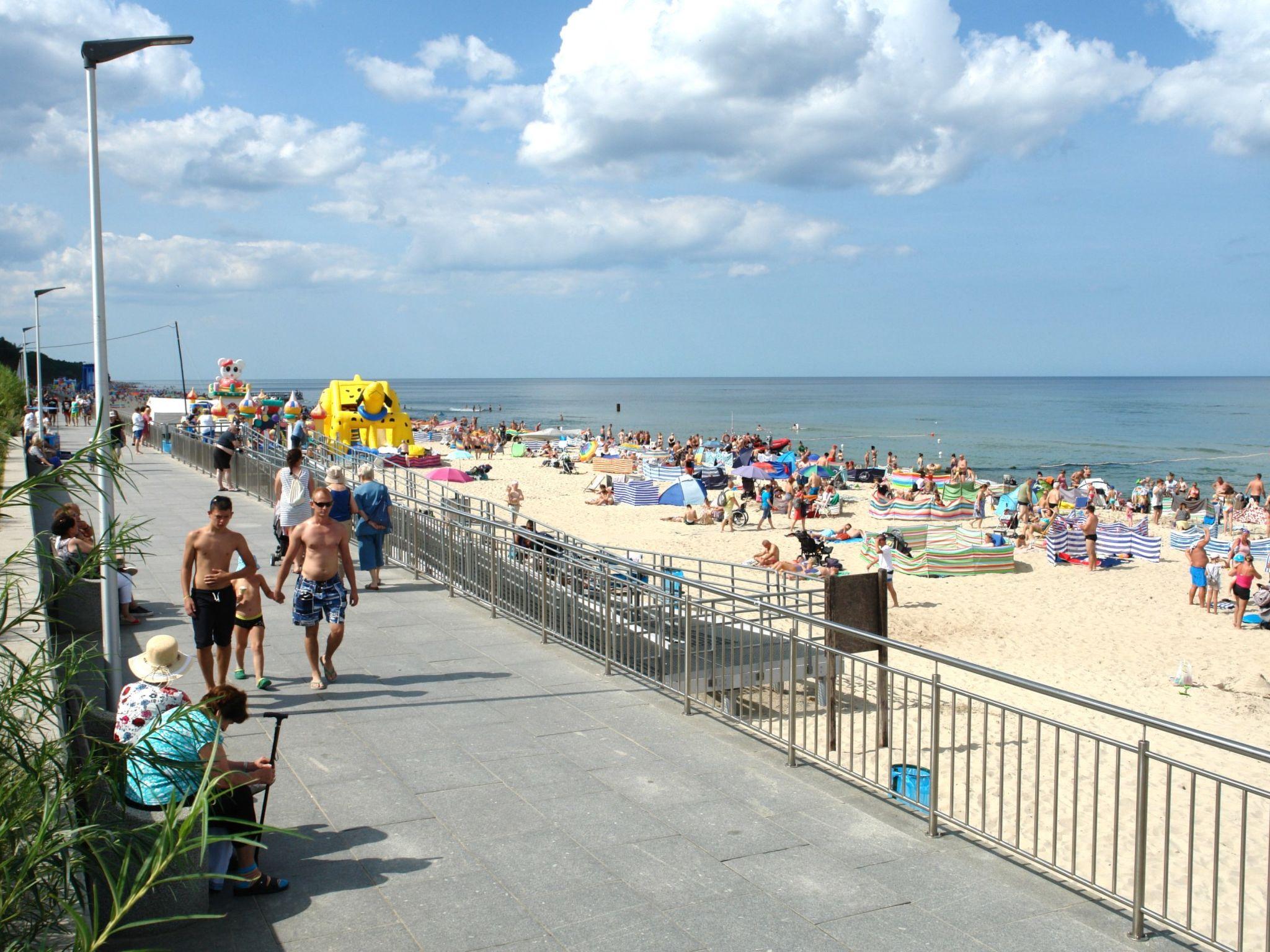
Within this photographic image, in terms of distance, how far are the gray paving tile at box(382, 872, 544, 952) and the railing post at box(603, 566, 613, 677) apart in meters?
3.47

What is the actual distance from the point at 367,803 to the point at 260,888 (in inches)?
39.8

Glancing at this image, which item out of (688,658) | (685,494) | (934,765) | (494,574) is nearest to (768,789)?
(934,765)

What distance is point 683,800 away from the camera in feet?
18.1

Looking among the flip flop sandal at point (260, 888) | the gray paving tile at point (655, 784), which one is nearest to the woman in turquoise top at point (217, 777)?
the flip flop sandal at point (260, 888)

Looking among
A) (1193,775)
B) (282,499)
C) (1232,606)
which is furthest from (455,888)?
(1232,606)

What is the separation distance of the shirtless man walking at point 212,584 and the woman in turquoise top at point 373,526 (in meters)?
3.73

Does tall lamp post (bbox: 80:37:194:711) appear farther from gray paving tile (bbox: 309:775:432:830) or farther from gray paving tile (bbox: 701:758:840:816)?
gray paving tile (bbox: 701:758:840:816)

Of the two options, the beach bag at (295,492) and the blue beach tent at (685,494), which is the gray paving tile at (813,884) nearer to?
the beach bag at (295,492)

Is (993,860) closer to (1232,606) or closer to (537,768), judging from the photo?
(537,768)

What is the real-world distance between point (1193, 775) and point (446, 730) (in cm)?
415

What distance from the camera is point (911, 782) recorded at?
27.6 ft

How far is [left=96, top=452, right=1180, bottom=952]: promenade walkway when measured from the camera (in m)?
4.16

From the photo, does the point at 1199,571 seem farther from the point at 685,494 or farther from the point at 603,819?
the point at 603,819

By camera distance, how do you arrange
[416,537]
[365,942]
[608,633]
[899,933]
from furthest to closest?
[416,537]
[608,633]
[899,933]
[365,942]
